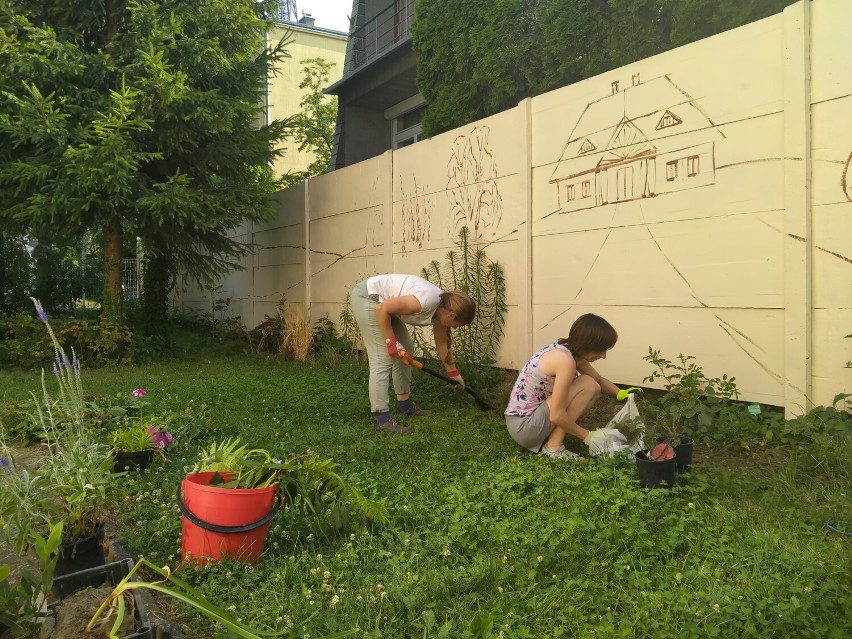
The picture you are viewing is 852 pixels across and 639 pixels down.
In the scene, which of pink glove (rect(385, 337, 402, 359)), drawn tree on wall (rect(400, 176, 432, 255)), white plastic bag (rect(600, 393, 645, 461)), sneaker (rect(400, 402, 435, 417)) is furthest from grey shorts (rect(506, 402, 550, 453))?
drawn tree on wall (rect(400, 176, 432, 255))

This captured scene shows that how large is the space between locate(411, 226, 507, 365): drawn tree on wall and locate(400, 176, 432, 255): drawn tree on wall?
685mm

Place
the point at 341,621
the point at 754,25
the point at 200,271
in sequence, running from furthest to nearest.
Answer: the point at 200,271
the point at 754,25
the point at 341,621

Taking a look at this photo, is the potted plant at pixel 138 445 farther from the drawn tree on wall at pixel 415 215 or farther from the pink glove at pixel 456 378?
the drawn tree on wall at pixel 415 215

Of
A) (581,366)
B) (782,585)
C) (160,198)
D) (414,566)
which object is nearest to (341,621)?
(414,566)

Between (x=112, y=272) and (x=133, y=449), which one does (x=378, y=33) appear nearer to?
(x=112, y=272)

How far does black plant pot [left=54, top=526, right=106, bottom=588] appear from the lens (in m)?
2.33

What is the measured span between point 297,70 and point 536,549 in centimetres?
2219

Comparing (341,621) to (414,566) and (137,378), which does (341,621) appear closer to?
(414,566)

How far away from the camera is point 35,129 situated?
7.09 metres

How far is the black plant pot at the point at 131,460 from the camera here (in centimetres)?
366

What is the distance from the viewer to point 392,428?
186 inches

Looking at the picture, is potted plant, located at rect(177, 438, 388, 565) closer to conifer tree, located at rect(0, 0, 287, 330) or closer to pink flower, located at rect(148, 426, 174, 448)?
pink flower, located at rect(148, 426, 174, 448)

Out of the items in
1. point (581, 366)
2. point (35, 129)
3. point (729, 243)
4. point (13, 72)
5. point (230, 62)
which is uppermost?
point (230, 62)

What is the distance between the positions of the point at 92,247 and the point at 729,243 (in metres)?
15.2
